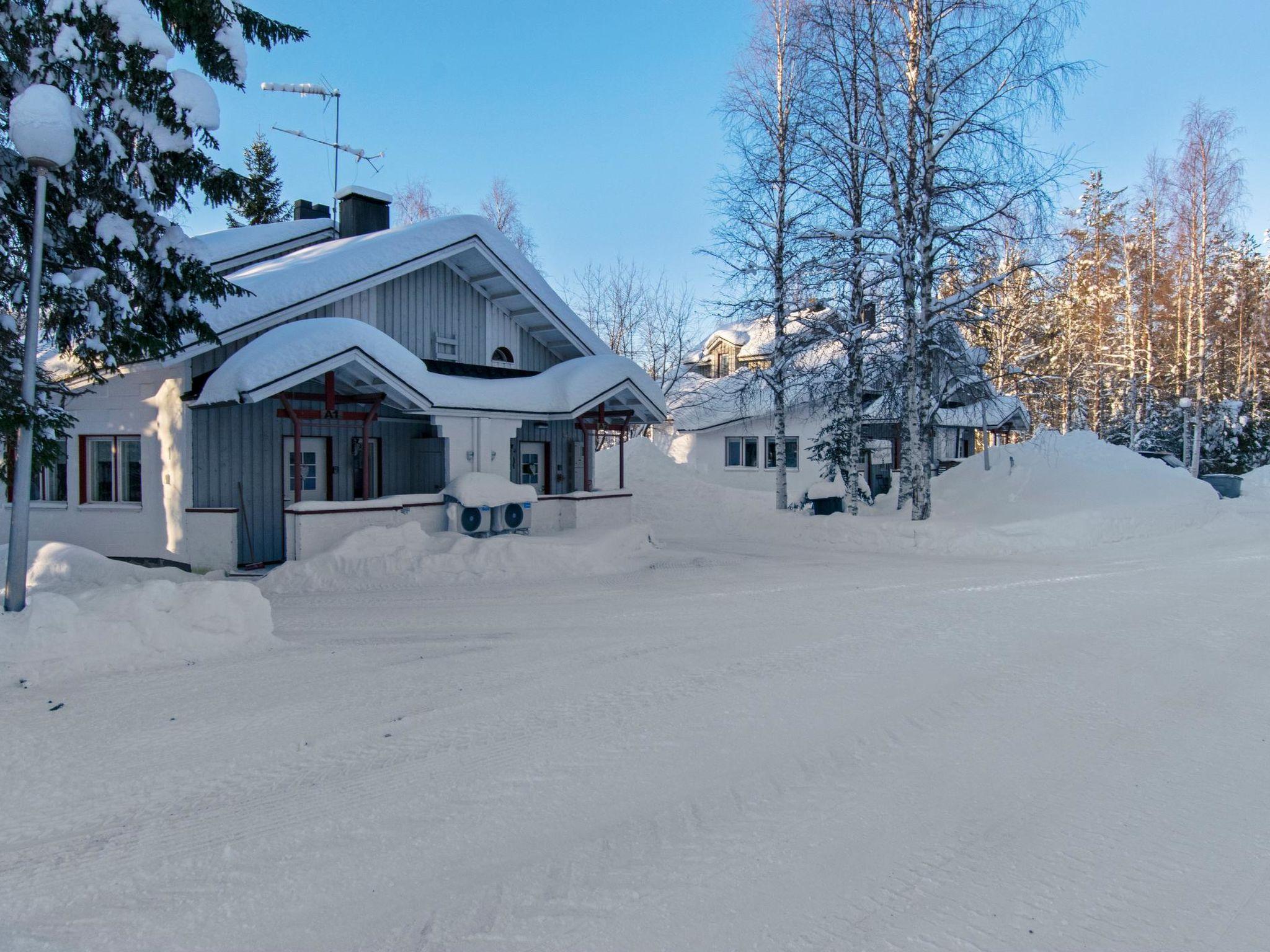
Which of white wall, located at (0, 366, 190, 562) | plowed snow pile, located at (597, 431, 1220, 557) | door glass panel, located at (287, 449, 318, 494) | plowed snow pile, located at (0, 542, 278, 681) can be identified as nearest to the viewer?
plowed snow pile, located at (0, 542, 278, 681)

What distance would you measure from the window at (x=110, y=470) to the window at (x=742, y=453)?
19103mm

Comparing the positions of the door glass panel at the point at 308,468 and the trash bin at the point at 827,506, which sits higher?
the door glass panel at the point at 308,468

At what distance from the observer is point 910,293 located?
48.3 ft

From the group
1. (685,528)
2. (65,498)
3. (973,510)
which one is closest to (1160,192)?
(973,510)

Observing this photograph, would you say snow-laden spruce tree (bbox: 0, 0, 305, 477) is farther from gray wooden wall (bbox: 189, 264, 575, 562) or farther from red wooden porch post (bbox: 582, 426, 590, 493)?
red wooden porch post (bbox: 582, 426, 590, 493)

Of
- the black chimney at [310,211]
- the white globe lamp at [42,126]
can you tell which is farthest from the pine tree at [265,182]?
the white globe lamp at [42,126]

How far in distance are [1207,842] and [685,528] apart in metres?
15.2

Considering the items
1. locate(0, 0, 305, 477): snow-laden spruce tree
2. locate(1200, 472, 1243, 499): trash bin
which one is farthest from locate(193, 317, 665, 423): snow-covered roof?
locate(1200, 472, 1243, 499): trash bin

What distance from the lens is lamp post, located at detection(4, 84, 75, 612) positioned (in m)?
6.23

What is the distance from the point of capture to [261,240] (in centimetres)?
1556

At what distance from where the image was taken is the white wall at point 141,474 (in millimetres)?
11523

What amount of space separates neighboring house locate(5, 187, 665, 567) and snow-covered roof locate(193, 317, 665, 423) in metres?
0.03

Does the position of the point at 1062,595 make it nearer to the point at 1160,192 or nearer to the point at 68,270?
the point at 68,270

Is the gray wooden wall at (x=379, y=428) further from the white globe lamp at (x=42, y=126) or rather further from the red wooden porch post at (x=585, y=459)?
the white globe lamp at (x=42, y=126)
